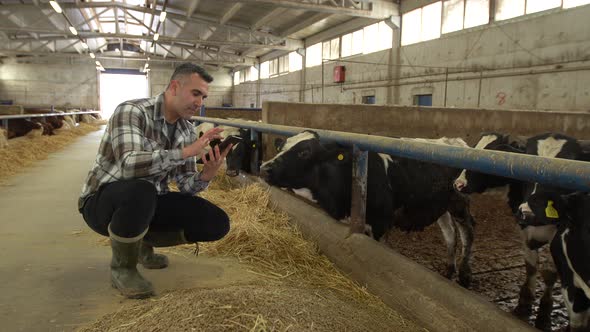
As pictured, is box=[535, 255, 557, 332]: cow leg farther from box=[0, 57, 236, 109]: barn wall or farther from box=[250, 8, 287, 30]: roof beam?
box=[0, 57, 236, 109]: barn wall

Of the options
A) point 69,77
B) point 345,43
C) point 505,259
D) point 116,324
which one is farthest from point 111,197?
point 69,77

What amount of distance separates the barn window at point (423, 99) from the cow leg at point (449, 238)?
1132 cm

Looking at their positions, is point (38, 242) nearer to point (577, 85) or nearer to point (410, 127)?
point (410, 127)

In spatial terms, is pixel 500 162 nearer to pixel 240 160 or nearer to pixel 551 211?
pixel 551 211

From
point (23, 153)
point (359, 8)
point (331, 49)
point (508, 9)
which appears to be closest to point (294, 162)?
point (23, 153)

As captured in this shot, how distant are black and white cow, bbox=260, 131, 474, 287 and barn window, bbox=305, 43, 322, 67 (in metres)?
18.6

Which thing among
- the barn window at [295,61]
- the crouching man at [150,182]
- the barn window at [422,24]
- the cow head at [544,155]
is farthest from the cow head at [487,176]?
the barn window at [295,61]

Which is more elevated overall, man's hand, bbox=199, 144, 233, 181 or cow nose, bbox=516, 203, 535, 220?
man's hand, bbox=199, 144, 233, 181

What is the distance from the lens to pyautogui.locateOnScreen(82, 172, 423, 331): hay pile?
1.63 m

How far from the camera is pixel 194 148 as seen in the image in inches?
87.0

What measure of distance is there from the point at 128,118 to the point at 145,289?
92cm

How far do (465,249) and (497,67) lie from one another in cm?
969

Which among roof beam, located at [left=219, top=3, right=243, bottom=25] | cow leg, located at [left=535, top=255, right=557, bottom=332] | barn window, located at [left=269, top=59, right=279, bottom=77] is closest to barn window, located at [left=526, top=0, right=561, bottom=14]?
cow leg, located at [left=535, top=255, right=557, bottom=332]

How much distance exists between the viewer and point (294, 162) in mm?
3416
